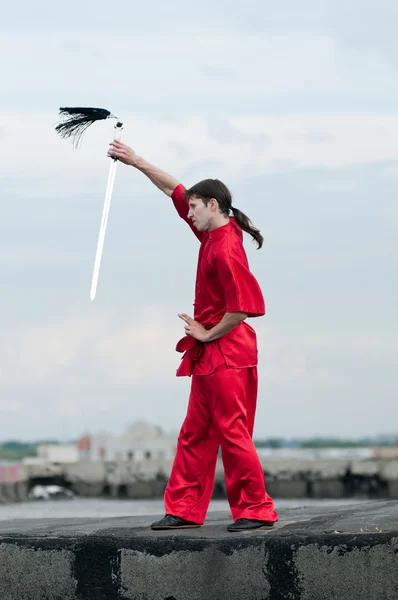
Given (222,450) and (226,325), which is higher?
(226,325)

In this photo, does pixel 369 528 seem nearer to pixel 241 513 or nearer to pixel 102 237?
pixel 241 513

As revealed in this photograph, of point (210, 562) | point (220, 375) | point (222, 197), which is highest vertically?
point (222, 197)

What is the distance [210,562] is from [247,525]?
1.25ft

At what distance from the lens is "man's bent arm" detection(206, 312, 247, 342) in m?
5.99

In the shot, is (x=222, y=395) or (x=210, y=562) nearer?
(x=210, y=562)

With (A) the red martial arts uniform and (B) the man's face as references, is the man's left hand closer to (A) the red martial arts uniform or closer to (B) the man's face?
(A) the red martial arts uniform

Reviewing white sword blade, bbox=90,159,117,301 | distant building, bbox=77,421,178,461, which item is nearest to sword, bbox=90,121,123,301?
white sword blade, bbox=90,159,117,301

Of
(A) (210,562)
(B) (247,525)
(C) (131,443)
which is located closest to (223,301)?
(B) (247,525)

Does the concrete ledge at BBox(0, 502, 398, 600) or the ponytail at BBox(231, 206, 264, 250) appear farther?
the ponytail at BBox(231, 206, 264, 250)

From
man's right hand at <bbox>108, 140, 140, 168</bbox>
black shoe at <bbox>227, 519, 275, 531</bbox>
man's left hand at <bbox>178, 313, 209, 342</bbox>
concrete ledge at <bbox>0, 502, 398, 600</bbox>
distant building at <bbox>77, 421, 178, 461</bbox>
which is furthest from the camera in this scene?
distant building at <bbox>77, 421, 178, 461</bbox>

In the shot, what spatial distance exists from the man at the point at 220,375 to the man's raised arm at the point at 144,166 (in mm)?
256

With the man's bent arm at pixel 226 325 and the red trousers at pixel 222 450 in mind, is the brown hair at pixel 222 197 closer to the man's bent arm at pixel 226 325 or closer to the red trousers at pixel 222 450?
the man's bent arm at pixel 226 325

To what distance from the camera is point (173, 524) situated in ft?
20.2

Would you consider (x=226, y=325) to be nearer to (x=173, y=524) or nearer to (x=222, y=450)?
(x=222, y=450)
